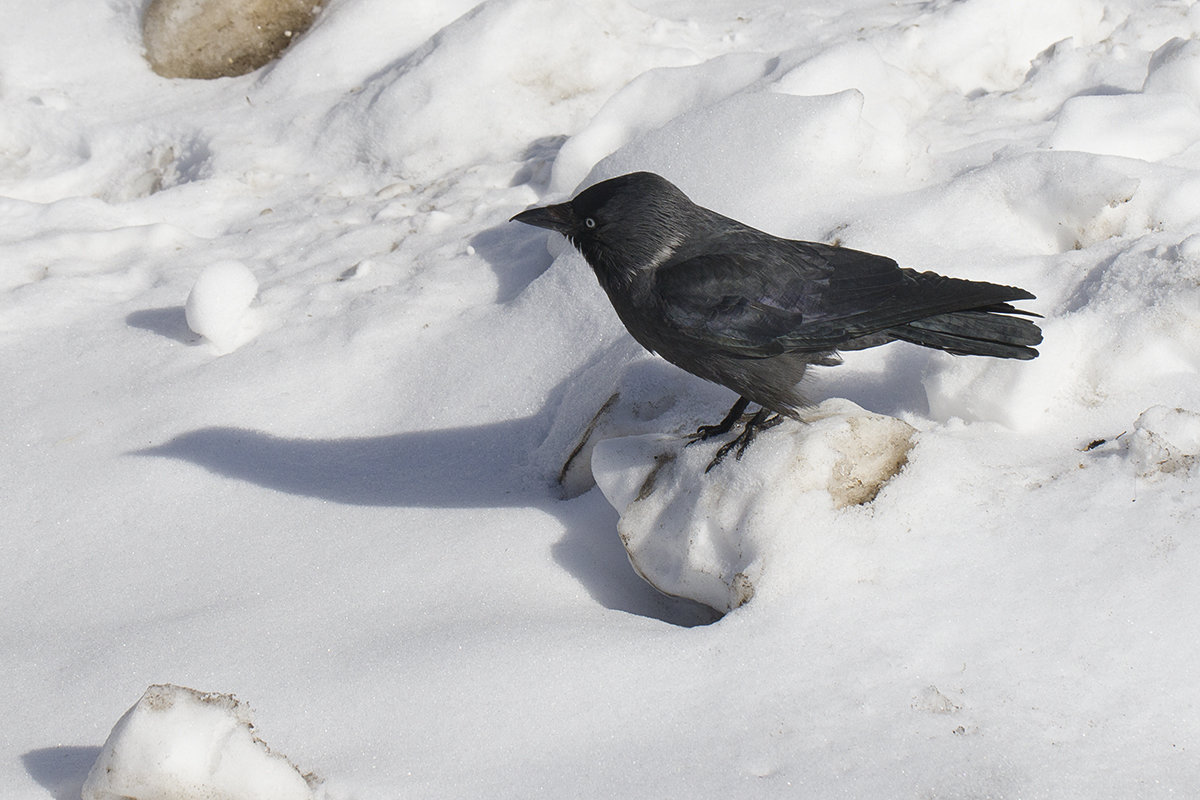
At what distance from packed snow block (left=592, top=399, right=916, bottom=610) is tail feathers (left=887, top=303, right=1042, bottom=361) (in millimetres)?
255

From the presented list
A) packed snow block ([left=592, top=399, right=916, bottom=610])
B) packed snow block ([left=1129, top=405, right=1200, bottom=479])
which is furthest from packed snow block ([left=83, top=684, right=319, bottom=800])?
packed snow block ([left=1129, top=405, right=1200, bottom=479])

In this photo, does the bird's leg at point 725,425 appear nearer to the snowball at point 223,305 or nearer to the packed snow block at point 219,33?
the snowball at point 223,305

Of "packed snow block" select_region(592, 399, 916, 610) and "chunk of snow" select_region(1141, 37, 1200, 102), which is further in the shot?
"chunk of snow" select_region(1141, 37, 1200, 102)

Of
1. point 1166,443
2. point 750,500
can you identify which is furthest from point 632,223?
point 1166,443

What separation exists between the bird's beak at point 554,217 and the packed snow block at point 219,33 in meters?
3.34

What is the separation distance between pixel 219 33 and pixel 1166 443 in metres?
5.19

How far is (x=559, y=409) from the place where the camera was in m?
3.47

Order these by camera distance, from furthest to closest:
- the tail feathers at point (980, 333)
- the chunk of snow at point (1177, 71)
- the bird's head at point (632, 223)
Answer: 1. the chunk of snow at point (1177, 71)
2. the bird's head at point (632, 223)
3. the tail feathers at point (980, 333)

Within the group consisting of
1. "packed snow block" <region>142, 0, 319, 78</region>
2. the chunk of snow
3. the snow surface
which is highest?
"packed snow block" <region>142, 0, 319, 78</region>

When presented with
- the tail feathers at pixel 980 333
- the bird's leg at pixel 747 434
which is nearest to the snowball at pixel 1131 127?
the tail feathers at pixel 980 333

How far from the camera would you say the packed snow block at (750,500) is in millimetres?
2568

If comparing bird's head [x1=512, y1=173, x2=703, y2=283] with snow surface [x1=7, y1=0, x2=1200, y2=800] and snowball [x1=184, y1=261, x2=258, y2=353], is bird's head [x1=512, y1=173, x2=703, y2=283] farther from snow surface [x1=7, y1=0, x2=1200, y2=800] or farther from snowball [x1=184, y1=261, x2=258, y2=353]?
snowball [x1=184, y1=261, x2=258, y2=353]

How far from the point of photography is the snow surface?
217 centimetres

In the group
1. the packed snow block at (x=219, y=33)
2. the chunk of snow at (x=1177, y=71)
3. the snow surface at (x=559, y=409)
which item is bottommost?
the snow surface at (x=559, y=409)
